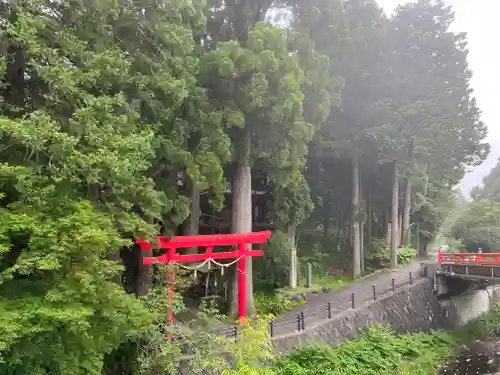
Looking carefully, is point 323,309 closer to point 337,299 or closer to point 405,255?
point 337,299

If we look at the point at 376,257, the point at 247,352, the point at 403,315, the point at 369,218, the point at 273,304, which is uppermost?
the point at 369,218

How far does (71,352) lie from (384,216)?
23.9 meters

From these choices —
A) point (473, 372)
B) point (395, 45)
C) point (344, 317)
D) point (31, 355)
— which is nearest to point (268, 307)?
point (344, 317)

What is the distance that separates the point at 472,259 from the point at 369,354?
8.79 m

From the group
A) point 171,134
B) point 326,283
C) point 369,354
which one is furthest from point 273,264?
point 171,134

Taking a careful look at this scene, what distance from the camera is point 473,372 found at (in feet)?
53.9

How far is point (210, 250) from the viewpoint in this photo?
13.0m

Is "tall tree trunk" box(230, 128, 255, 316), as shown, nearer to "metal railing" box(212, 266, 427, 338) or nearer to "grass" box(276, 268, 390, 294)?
"metal railing" box(212, 266, 427, 338)

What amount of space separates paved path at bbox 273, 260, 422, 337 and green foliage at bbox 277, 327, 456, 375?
101 centimetres

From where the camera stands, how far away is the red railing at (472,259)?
18984 millimetres

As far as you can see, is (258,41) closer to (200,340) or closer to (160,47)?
(160,47)

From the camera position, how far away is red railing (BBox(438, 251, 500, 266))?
1898cm

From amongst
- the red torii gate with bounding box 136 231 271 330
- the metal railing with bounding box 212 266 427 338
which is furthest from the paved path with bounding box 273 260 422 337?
the red torii gate with bounding box 136 231 271 330

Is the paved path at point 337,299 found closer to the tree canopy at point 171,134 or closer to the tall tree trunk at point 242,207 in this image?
the tree canopy at point 171,134
